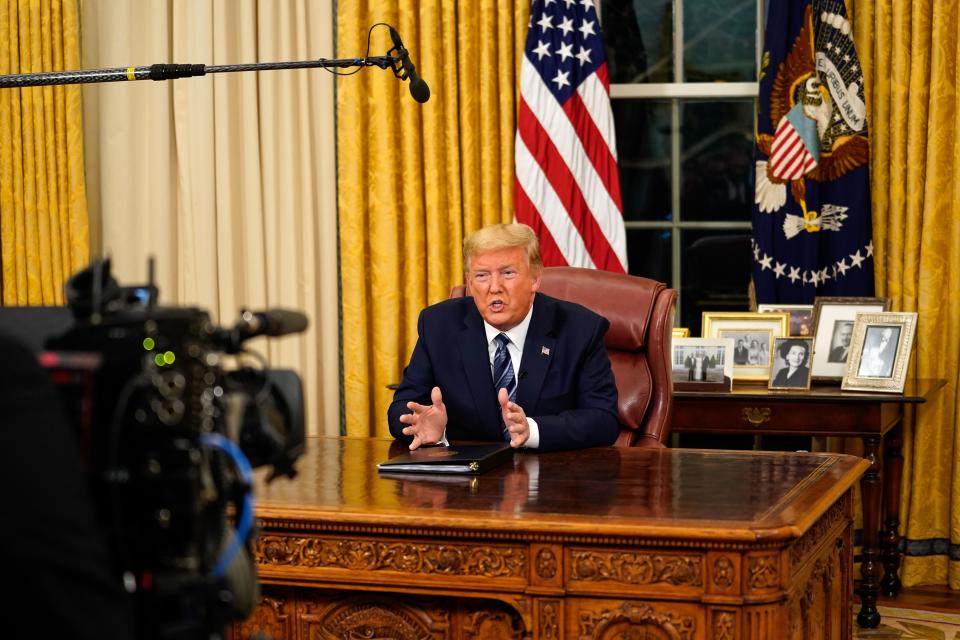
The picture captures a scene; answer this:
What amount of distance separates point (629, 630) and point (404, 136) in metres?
2.97

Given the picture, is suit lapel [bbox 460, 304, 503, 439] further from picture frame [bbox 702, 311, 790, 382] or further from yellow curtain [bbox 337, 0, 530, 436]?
yellow curtain [bbox 337, 0, 530, 436]

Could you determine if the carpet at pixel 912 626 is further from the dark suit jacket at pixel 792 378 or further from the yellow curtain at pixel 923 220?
the dark suit jacket at pixel 792 378

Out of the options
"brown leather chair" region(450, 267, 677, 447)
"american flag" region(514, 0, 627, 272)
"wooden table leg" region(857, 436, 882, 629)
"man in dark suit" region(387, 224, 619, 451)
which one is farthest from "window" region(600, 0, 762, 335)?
"man in dark suit" region(387, 224, 619, 451)

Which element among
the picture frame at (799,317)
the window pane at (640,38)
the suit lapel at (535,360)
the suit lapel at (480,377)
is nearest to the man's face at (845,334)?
the picture frame at (799,317)

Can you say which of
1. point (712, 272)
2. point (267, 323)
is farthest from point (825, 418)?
point (267, 323)

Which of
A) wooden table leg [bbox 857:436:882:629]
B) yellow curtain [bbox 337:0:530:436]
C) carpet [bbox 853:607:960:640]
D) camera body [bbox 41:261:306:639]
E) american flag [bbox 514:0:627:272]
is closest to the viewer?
camera body [bbox 41:261:306:639]

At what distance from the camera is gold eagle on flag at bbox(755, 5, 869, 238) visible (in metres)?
4.55

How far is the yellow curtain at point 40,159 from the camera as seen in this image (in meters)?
5.11

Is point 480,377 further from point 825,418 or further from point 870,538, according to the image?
point 870,538

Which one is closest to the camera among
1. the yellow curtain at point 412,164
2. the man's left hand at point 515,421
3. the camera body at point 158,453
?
the camera body at point 158,453

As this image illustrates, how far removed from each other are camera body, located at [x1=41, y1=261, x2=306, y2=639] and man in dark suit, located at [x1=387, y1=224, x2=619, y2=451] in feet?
6.49

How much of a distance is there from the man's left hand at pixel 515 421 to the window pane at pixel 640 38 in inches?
98.5

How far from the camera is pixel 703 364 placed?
14.3 ft

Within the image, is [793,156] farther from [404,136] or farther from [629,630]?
[629,630]
